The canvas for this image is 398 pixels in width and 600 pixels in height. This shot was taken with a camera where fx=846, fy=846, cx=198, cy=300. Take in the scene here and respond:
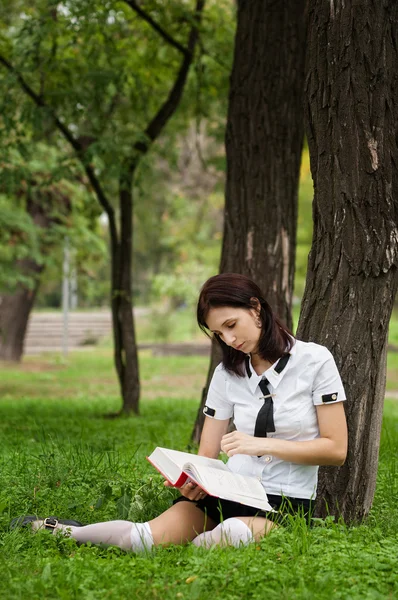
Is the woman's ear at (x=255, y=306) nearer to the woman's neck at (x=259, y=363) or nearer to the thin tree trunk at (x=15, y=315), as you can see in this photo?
the woman's neck at (x=259, y=363)

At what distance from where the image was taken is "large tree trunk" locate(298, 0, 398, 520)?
4.39 meters

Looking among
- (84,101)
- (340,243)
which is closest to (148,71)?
(84,101)

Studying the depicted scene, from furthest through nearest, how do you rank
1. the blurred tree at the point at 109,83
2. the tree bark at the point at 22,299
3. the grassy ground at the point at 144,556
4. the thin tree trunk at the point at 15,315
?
the thin tree trunk at the point at 15,315 → the tree bark at the point at 22,299 → the blurred tree at the point at 109,83 → the grassy ground at the point at 144,556

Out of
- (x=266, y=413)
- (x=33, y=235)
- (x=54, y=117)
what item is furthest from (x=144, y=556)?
(x=33, y=235)

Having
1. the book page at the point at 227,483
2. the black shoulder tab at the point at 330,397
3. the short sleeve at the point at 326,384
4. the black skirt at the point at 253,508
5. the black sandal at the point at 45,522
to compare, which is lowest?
the black sandal at the point at 45,522

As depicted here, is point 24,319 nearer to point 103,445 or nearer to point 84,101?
point 84,101

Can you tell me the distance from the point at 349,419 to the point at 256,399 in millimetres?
564

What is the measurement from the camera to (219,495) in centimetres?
365

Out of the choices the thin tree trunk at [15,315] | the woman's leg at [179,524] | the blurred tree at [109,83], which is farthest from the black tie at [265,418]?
the thin tree trunk at [15,315]

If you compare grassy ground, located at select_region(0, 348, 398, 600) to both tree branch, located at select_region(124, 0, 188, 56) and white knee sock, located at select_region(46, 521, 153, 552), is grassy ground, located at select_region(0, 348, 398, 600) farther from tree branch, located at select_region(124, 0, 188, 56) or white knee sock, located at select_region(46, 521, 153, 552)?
tree branch, located at select_region(124, 0, 188, 56)

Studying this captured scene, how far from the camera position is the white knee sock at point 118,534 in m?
3.94

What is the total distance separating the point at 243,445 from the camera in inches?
152

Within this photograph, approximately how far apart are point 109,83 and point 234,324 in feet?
22.0

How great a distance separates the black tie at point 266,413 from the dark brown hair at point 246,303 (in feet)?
0.14
